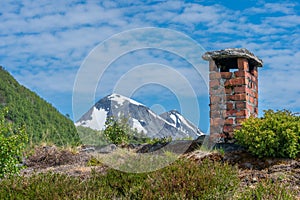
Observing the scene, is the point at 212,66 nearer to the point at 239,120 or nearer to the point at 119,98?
the point at 239,120

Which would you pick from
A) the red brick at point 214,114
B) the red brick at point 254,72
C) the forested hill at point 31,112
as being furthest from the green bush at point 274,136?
the forested hill at point 31,112

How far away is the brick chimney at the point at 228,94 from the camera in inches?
353

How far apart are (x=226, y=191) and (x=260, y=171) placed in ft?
7.04

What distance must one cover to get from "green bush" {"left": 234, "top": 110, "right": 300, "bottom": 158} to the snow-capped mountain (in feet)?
3.93

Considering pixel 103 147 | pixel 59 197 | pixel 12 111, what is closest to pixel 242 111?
pixel 103 147

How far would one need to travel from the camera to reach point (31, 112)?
21438 millimetres

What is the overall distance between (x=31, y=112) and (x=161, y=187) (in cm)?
1727

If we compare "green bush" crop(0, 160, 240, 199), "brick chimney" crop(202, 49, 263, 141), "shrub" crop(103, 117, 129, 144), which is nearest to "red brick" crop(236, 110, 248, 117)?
"brick chimney" crop(202, 49, 263, 141)

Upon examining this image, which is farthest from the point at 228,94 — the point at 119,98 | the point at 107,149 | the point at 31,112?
the point at 31,112

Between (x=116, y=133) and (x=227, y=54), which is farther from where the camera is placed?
(x=116, y=133)

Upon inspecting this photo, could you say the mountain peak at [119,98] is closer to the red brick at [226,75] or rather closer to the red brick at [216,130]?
the red brick at [216,130]

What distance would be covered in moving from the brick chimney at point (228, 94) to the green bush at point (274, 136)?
Result: 101 cm

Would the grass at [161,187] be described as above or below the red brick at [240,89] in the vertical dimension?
below

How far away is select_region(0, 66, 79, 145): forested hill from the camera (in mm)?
19750
